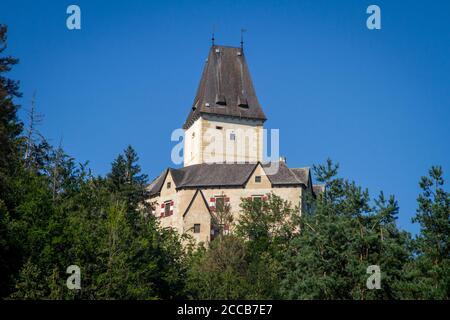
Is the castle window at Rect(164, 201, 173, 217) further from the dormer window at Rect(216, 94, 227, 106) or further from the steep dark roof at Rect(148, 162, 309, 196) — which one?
the dormer window at Rect(216, 94, 227, 106)

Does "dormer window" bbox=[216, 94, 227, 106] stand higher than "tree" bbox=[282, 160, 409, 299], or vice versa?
"dormer window" bbox=[216, 94, 227, 106]

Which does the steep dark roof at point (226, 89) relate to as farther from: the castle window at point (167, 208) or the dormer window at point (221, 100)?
the castle window at point (167, 208)

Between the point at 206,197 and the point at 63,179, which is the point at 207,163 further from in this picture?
the point at 63,179

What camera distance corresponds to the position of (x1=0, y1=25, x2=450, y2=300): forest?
136ft

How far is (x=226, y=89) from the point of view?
92438 mm

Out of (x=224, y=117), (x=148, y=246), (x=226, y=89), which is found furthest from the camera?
(x=226, y=89)

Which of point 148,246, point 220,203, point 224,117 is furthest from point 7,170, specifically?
point 224,117

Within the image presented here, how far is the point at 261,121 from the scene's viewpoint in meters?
91.3

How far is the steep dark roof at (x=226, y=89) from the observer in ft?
299

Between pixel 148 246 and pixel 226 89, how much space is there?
4115 cm

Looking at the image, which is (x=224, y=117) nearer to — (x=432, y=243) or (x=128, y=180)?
(x=128, y=180)

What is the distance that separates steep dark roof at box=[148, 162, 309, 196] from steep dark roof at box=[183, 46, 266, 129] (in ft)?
24.2

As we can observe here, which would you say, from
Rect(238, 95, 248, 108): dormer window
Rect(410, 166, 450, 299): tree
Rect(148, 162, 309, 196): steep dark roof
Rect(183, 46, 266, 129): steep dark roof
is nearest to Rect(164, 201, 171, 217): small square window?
Rect(148, 162, 309, 196): steep dark roof
